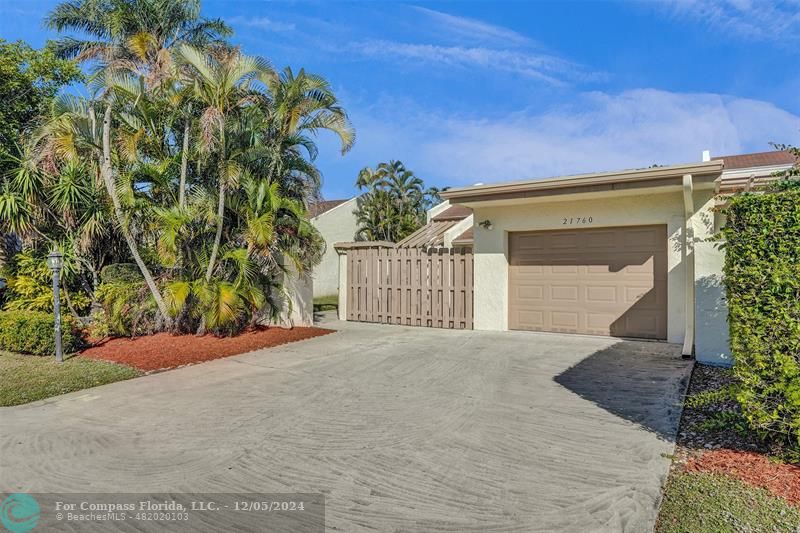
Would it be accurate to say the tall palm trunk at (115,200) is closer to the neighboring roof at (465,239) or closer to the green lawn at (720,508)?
the neighboring roof at (465,239)

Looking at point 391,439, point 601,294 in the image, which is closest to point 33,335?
point 391,439

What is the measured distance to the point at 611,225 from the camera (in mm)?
9391

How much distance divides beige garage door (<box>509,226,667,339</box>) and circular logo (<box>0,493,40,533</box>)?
9.12 metres

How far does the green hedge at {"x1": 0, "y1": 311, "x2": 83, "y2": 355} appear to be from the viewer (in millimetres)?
8133

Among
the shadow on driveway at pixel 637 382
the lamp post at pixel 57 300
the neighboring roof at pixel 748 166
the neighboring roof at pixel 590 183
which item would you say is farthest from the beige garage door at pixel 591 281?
the lamp post at pixel 57 300

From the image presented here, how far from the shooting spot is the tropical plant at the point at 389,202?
2727 centimetres

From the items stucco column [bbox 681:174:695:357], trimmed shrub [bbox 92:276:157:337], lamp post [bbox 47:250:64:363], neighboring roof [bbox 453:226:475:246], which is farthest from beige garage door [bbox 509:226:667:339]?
lamp post [bbox 47:250:64:363]

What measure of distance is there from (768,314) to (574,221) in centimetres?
648

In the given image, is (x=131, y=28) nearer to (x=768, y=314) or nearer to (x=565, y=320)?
(x=565, y=320)

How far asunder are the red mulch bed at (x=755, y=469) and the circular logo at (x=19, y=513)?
15.2ft

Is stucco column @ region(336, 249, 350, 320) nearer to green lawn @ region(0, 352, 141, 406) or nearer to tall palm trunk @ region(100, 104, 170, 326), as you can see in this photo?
tall palm trunk @ region(100, 104, 170, 326)

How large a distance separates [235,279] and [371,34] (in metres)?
6.68

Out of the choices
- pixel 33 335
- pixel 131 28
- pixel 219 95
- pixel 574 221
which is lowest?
pixel 33 335

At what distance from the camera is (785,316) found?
3.37 metres
